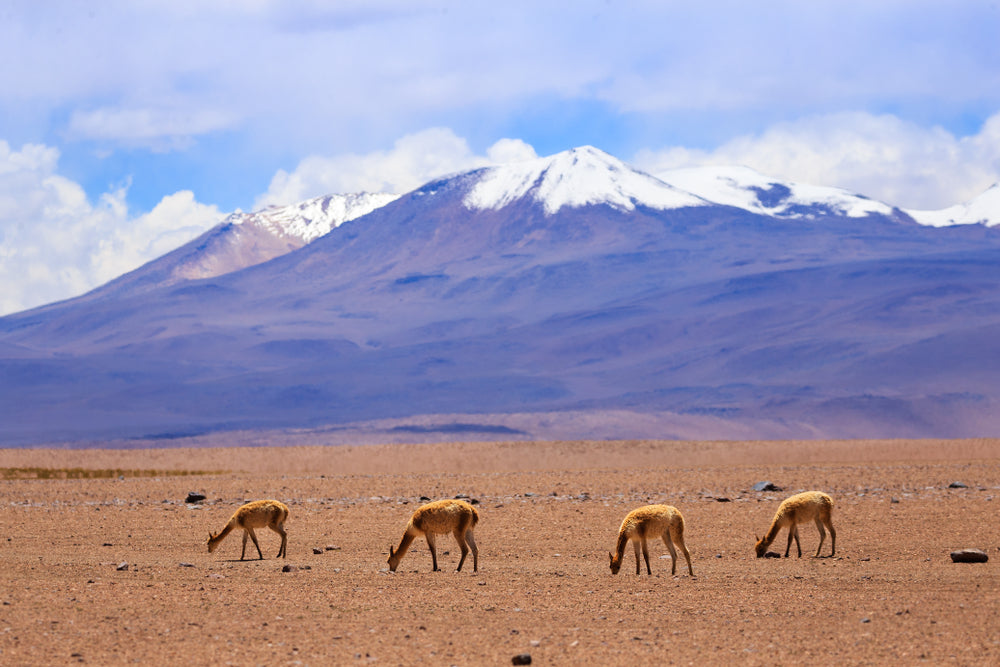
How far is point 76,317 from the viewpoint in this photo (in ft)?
635

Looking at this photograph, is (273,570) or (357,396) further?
(357,396)

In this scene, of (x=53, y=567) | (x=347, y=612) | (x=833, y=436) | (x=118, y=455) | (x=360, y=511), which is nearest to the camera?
(x=347, y=612)

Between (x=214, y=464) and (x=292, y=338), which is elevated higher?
(x=292, y=338)

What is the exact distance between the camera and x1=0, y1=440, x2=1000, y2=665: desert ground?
1041 centimetres

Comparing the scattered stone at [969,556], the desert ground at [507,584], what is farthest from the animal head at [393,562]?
the scattered stone at [969,556]

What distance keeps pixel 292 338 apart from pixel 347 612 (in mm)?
153887

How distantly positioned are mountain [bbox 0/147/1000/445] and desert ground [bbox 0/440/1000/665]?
76795 mm

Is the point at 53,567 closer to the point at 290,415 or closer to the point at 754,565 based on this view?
the point at 754,565

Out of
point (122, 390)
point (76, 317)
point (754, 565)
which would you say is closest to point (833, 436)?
point (122, 390)

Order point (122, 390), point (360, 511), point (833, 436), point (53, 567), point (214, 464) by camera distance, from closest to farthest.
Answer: point (53, 567), point (360, 511), point (214, 464), point (833, 436), point (122, 390)

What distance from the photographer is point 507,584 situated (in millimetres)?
13992

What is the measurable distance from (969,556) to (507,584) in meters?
5.98

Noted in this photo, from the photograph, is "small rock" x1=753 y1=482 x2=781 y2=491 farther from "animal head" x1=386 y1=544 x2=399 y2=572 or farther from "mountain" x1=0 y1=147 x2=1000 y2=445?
"mountain" x1=0 y1=147 x2=1000 y2=445

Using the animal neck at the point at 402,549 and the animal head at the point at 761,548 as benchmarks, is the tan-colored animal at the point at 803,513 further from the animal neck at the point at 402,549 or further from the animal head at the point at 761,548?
the animal neck at the point at 402,549
